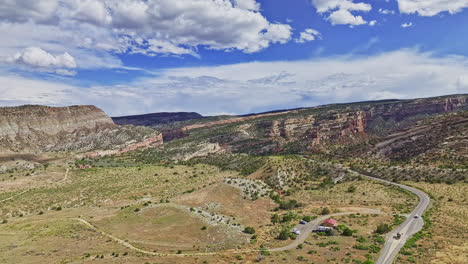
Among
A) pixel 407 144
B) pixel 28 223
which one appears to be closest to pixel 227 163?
pixel 407 144

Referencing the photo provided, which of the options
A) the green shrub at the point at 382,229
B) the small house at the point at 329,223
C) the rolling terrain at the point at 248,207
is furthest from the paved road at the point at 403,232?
the small house at the point at 329,223

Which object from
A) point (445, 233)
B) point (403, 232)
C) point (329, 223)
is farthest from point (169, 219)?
point (445, 233)

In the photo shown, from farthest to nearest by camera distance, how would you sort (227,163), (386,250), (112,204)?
(227,163)
(112,204)
(386,250)

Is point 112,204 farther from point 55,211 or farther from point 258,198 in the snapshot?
point 258,198

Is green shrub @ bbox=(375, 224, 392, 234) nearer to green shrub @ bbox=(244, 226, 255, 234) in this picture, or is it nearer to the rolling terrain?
the rolling terrain

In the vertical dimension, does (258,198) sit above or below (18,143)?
below

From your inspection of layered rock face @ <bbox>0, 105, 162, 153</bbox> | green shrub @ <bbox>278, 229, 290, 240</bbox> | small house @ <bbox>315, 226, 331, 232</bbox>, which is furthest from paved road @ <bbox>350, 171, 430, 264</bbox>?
layered rock face @ <bbox>0, 105, 162, 153</bbox>

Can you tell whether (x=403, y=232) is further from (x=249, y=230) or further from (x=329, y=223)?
(x=249, y=230)

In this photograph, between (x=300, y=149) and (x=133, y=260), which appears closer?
(x=133, y=260)

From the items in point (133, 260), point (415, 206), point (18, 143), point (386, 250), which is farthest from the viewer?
point (18, 143)
